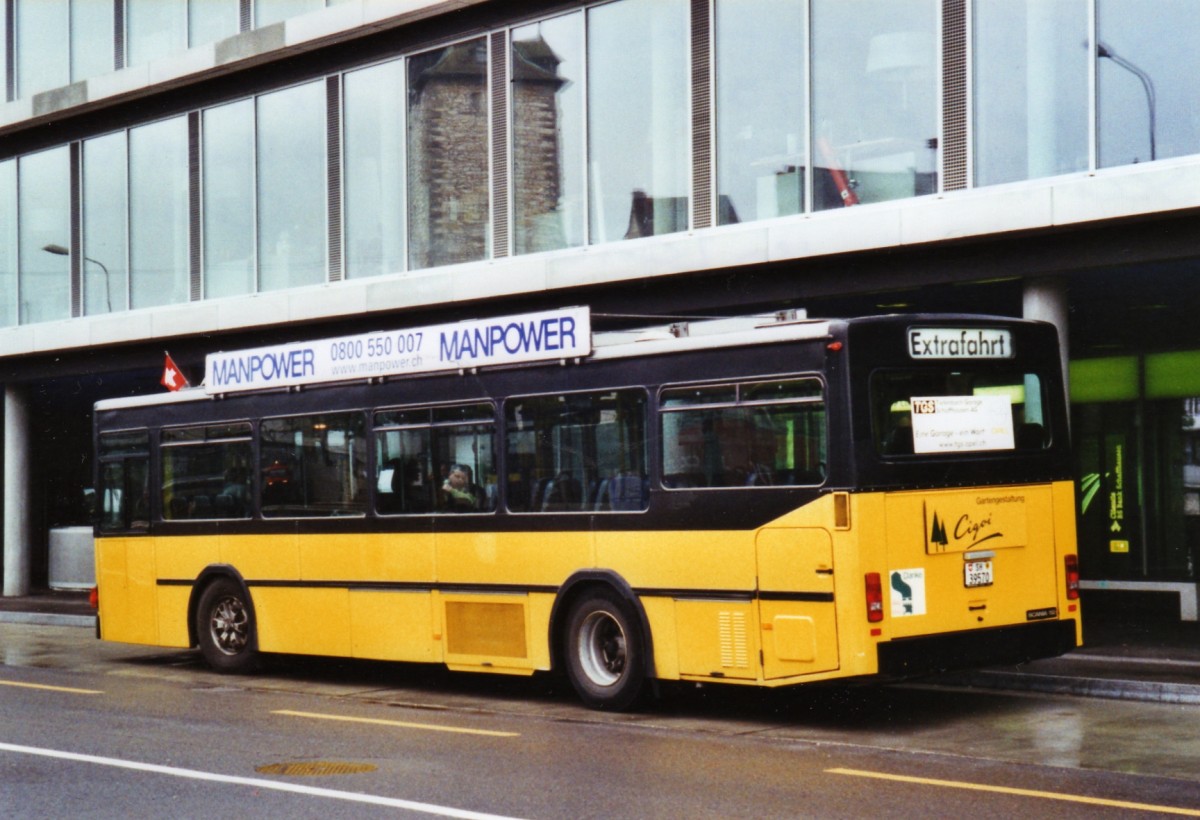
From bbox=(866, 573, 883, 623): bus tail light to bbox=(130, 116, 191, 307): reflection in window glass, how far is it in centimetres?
1776

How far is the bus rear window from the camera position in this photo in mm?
11289

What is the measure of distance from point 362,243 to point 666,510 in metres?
12.5

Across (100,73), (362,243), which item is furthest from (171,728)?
(100,73)

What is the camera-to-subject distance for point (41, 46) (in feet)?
96.6

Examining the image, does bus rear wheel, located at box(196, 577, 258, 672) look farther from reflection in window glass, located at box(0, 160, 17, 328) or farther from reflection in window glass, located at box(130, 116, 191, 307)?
reflection in window glass, located at box(0, 160, 17, 328)

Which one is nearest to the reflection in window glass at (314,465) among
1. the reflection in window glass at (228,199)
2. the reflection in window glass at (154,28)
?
the reflection in window glass at (228,199)

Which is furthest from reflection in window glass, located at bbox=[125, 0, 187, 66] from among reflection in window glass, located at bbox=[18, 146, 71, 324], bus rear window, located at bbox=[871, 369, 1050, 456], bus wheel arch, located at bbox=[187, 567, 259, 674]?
bus rear window, located at bbox=[871, 369, 1050, 456]

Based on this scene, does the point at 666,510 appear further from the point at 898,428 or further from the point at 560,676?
the point at 560,676

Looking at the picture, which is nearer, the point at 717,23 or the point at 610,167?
the point at 717,23

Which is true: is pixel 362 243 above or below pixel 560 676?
above

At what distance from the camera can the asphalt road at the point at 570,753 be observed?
8.48 m

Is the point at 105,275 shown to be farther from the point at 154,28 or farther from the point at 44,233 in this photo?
the point at 154,28

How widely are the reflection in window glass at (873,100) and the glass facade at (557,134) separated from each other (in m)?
0.02

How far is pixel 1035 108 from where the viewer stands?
15.9 m
